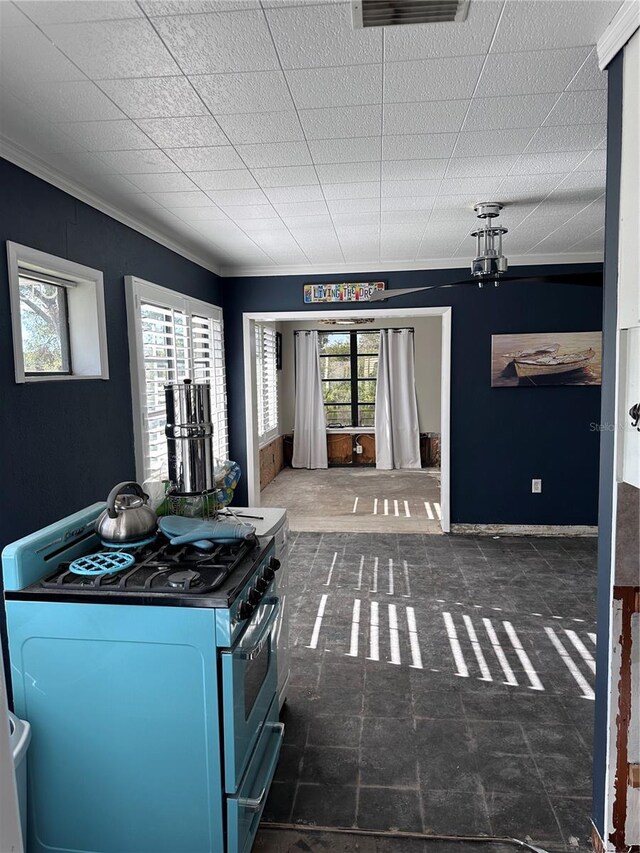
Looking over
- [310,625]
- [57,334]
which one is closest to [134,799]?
[310,625]

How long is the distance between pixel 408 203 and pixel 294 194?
2.23ft

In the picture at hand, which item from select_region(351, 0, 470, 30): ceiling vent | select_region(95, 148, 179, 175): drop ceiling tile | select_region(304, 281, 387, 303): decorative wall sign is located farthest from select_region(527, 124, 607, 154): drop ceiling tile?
select_region(304, 281, 387, 303): decorative wall sign

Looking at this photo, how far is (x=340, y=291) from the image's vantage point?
5.24m

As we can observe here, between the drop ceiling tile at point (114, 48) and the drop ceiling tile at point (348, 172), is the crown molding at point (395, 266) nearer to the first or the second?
the drop ceiling tile at point (348, 172)

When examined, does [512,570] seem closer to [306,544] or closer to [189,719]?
[306,544]

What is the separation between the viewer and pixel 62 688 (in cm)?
167

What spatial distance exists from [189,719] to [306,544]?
3.37 m

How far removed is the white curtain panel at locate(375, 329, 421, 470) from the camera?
27.3 ft

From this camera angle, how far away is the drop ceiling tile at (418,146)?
7.58 ft

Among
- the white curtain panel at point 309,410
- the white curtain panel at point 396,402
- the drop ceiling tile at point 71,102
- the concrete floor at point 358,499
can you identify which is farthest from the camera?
the white curtain panel at point 309,410

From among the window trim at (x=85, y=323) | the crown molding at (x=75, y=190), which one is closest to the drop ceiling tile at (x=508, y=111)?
the crown molding at (x=75, y=190)

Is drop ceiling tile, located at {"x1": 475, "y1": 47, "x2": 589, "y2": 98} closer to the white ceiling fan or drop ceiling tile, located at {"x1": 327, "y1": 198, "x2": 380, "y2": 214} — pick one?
the white ceiling fan

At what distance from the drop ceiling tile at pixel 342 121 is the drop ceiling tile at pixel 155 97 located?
403 mm

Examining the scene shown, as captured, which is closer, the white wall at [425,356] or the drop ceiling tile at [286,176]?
the drop ceiling tile at [286,176]
